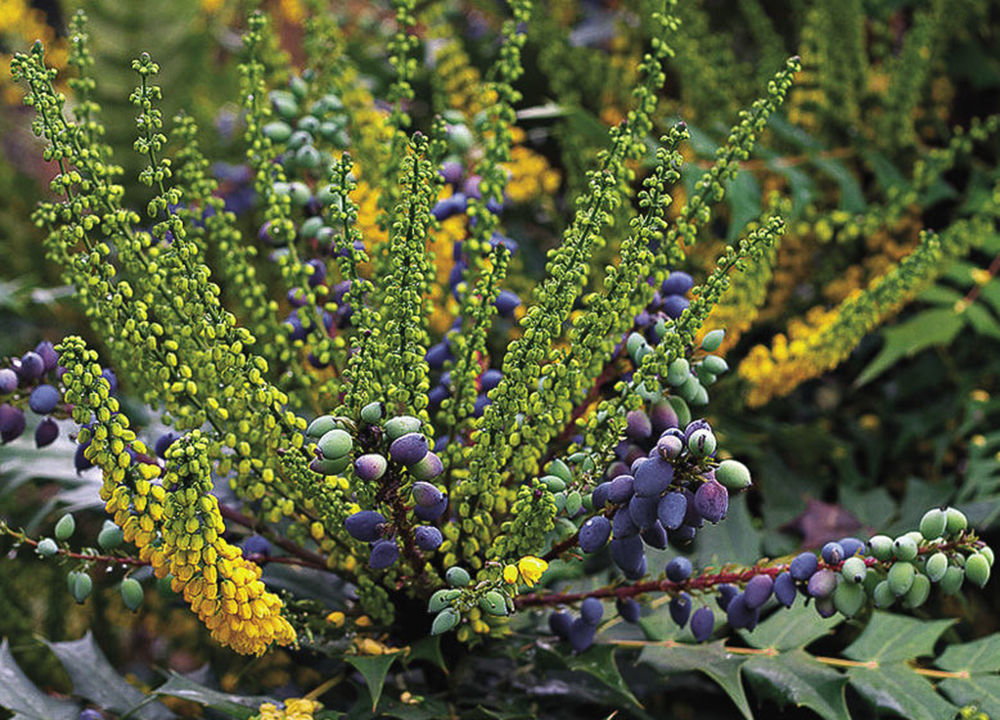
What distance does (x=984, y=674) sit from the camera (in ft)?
2.26

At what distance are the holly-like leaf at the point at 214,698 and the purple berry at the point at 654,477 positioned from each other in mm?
282

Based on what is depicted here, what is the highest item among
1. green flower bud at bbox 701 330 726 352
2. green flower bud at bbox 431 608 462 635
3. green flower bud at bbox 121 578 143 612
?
green flower bud at bbox 701 330 726 352

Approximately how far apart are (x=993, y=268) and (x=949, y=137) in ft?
0.80

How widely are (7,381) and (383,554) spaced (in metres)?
0.28

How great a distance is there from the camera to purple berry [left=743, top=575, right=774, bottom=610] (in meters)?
0.60

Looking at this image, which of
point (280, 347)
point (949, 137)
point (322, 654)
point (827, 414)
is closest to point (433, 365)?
point (280, 347)

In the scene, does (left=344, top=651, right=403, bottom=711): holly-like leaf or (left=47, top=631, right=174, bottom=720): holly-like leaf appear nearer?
(left=344, top=651, right=403, bottom=711): holly-like leaf

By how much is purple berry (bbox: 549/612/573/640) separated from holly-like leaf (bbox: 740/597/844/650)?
134 mm

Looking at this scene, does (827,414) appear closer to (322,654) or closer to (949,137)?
(949,137)

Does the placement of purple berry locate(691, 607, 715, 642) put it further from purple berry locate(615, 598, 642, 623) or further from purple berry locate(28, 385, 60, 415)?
purple berry locate(28, 385, 60, 415)

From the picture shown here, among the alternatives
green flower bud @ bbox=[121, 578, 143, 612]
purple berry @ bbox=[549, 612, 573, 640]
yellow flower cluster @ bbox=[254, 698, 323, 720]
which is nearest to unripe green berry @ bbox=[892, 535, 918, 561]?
purple berry @ bbox=[549, 612, 573, 640]

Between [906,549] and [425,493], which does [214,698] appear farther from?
[906,549]

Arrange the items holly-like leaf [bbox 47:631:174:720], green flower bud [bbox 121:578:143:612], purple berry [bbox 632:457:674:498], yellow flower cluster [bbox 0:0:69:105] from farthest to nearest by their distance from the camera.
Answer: yellow flower cluster [bbox 0:0:69:105], holly-like leaf [bbox 47:631:174:720], green flower bud [bbox 121:578:143:612], purple berry [bbox 632:457:674:498]

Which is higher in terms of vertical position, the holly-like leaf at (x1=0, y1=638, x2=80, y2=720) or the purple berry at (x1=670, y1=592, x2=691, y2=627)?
the purple berry at (x1=670, y1=592, x2=691, y2=627)
